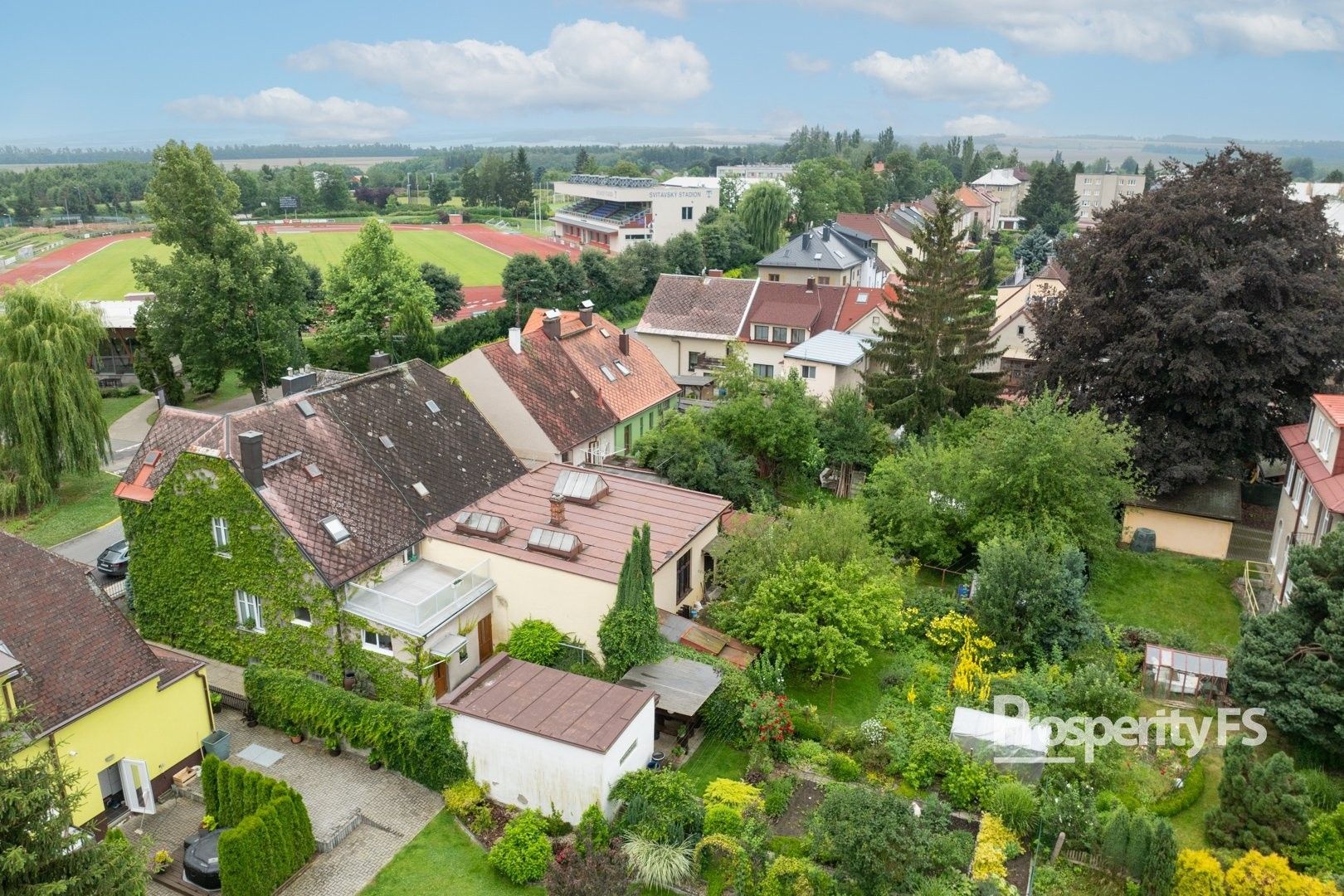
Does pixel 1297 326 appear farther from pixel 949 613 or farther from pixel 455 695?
pixel 455 695

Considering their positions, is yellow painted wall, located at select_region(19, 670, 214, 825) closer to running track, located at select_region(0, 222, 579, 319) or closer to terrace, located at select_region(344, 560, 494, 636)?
terrace, located at select_region(344, 560, 494, 636)

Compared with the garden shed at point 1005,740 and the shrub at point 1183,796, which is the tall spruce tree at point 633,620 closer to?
the garden shed at point 1005,740

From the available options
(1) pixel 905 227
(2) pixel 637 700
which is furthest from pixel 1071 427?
(1) pixel 905 227

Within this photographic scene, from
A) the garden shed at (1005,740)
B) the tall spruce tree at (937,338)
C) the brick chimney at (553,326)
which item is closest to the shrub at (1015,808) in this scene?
the garden shed at (1005,740)

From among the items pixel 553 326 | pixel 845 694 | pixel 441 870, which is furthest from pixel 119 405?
pixel 845 694

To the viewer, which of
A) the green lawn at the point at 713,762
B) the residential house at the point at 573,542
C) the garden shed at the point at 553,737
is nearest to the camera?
the garden shed at the point at 553,737

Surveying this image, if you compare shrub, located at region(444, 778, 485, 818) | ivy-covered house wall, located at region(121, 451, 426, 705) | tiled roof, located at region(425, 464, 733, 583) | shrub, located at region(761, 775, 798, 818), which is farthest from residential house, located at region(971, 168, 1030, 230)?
shrub, located at region(444, 778, 485, 818)
